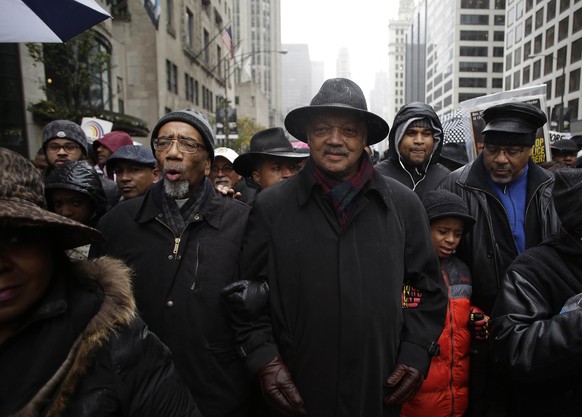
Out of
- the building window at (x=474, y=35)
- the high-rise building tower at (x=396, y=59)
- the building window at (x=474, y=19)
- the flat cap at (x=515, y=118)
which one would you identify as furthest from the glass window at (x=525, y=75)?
the high-rise building tower at (x=396, y=59)

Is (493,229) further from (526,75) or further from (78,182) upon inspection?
(526,75)

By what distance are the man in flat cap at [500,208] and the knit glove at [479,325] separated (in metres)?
0.14

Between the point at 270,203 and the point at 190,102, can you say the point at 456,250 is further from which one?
the point at 190,102

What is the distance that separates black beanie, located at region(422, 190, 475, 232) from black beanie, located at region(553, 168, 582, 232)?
0.81 m

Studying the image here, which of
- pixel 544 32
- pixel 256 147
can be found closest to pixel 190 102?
pixel 256 147

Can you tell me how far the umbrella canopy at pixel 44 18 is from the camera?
95.4 inches

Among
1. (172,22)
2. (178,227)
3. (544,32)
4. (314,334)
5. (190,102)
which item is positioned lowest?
(314,334)

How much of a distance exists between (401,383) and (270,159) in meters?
2.52

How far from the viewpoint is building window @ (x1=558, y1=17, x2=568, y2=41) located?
43188 mm

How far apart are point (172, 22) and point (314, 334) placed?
103ft

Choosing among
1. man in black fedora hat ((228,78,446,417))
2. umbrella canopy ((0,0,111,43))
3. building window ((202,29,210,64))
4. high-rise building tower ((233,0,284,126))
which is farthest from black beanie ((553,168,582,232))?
high-rise building tower ((233,0,284,126))

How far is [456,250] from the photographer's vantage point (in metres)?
3.30

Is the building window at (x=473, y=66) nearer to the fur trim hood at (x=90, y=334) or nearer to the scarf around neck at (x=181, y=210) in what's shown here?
the scarf around neck at (x=181, y=210)

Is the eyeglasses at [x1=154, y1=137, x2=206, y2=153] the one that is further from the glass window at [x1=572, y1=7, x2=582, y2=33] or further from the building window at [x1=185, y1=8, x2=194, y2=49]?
the glass window at [x1=572, y1=7, x2=582, y2=33]
